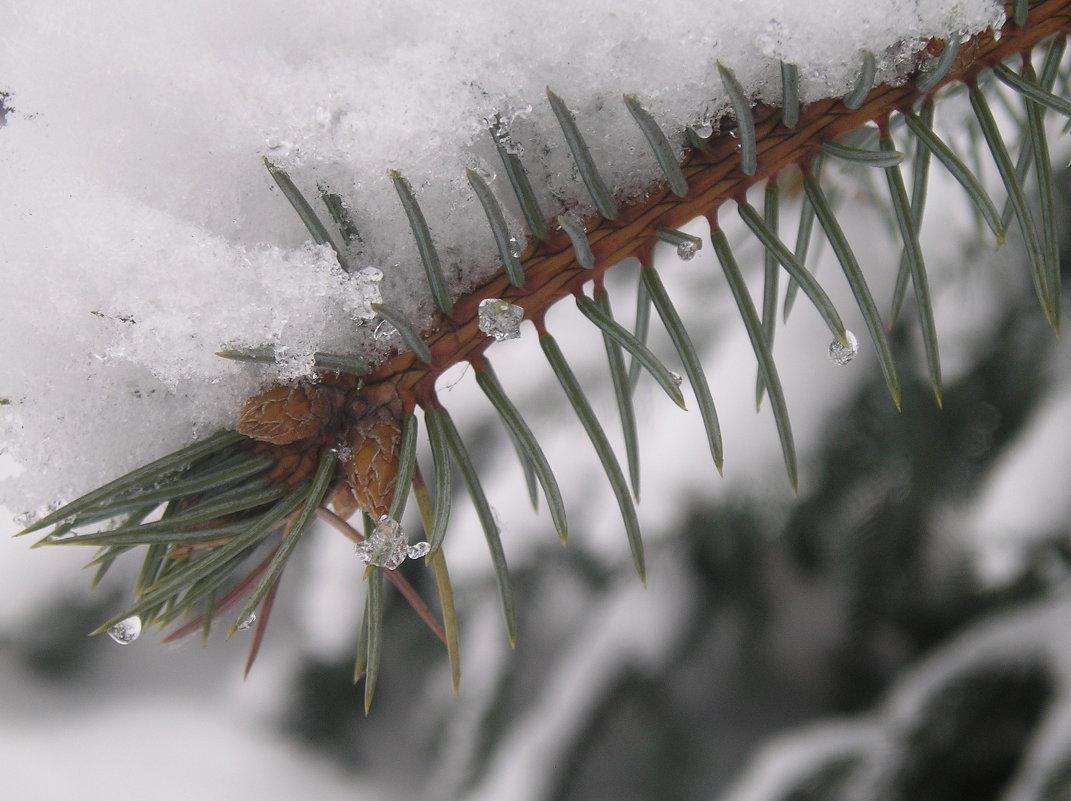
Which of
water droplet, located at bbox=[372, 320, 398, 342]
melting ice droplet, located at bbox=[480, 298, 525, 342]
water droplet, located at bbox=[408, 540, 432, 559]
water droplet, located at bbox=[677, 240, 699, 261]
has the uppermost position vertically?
water droplet, located at bbox=[677, 240, 699, 261]

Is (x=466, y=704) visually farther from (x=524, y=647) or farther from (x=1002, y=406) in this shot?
(x=1002, y=406)

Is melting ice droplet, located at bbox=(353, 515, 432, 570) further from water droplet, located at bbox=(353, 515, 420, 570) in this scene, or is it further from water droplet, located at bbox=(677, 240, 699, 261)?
water droplet, located at bbox=(677, 240, 699, 261)

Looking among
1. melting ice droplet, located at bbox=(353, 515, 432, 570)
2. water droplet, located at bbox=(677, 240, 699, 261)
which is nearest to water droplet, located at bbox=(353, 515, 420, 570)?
melting ice droplet, located at bbox=(353, 515, 432, 570)

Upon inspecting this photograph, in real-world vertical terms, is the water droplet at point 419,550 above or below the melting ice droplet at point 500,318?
below

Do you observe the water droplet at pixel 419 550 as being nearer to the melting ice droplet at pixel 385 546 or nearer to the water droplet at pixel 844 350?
the melting ice droplet at pixel 385 546

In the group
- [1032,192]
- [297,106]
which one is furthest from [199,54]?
[1032,192]

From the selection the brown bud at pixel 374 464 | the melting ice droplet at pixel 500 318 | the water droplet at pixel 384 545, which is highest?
the melting ice droplet at pixel 500 318

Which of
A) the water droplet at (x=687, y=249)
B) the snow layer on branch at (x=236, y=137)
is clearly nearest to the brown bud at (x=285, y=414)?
the snow layer on branch at (x=236, y=137)

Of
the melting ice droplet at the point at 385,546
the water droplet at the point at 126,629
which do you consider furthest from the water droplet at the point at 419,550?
the water droplet at the point at 126,629
